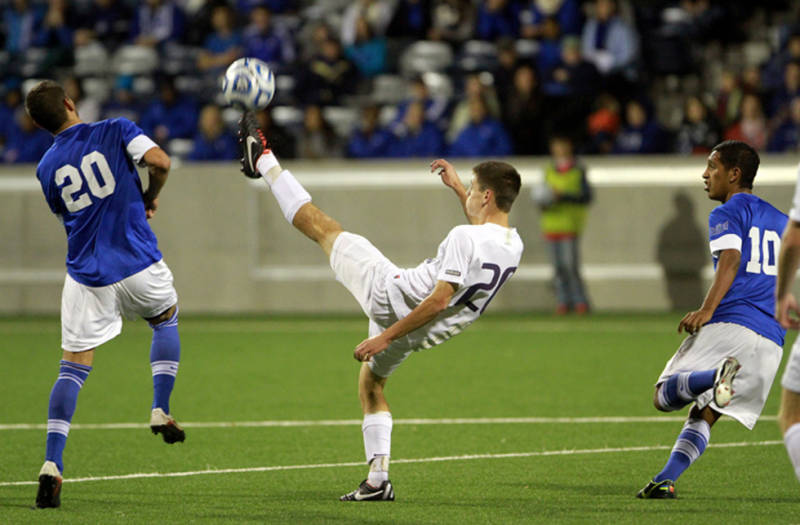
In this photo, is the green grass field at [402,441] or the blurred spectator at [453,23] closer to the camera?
the green grass field at [402,441]

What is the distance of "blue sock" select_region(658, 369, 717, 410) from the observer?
620cm

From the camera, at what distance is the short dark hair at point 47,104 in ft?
21.8

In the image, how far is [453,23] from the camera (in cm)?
1988

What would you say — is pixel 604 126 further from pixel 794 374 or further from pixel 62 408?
pixel 794 374

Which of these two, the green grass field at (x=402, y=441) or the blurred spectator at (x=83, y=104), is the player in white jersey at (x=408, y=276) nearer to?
the green grass field at (x=402, y=441)

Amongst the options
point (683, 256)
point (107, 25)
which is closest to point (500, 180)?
point (683, 256)

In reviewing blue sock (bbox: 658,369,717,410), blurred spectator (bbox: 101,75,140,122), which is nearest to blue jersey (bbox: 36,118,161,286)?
blue sock (bbox: 658,369,717,410)

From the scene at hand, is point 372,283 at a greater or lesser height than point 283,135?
greater

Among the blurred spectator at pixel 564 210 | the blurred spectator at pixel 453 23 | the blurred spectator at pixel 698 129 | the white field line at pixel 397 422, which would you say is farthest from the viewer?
the blurred spectator at pixel 453 23

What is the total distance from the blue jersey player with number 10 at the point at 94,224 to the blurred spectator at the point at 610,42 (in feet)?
40.7

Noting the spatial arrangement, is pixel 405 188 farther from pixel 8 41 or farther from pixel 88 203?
pixel 88 203

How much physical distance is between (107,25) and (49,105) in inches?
634

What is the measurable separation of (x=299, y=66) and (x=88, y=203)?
1310 centimetres

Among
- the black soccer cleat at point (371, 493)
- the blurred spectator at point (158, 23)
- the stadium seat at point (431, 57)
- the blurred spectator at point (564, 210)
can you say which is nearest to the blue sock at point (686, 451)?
the black soccer cleat at point (371, 493)
